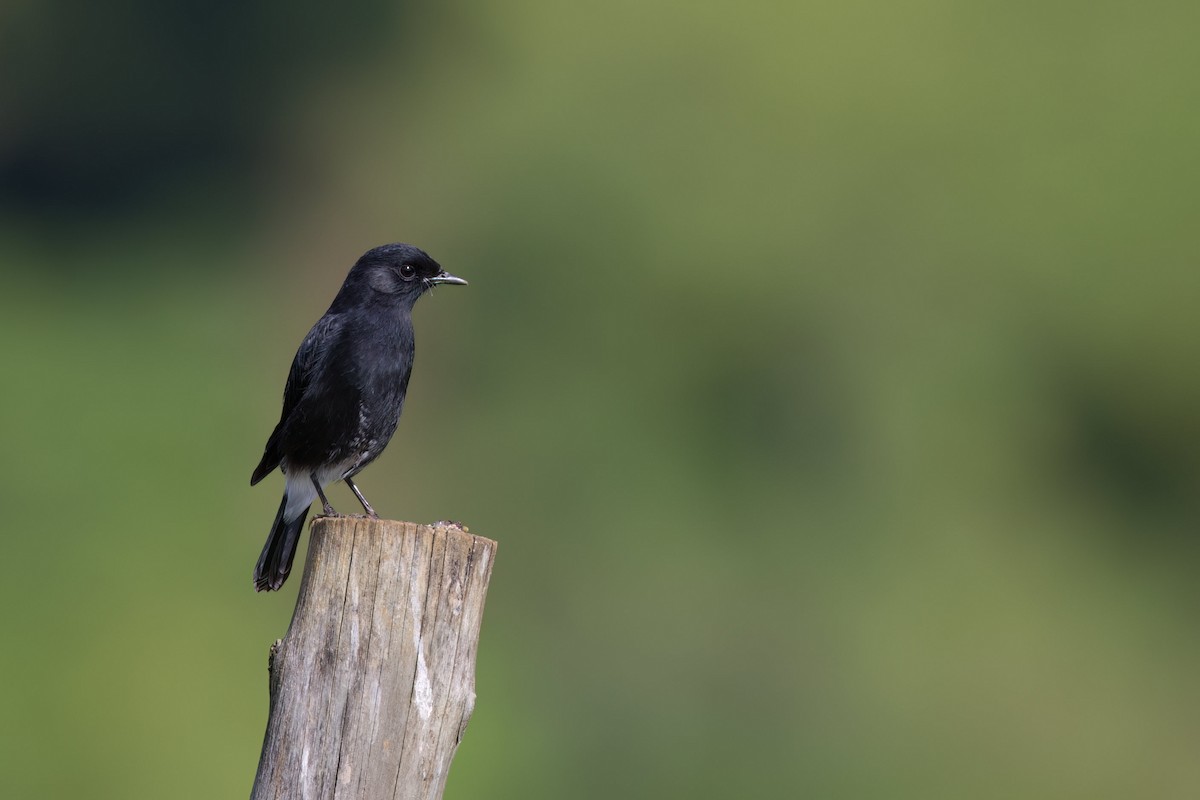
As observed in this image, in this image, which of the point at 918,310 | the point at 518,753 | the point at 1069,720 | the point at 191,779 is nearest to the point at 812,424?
the point at 918,310

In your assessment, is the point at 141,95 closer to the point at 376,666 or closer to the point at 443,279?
the point at 443,279

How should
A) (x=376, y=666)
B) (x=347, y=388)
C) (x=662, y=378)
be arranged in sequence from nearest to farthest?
(x=376, y=666), (x=347, y=388), (x=662, y=378)

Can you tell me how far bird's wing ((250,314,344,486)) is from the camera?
685 centimetres

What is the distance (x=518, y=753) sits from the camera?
43.6ft

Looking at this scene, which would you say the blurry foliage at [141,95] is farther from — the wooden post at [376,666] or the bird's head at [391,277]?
the wooden post at [376,666]

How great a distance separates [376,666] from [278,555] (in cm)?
277

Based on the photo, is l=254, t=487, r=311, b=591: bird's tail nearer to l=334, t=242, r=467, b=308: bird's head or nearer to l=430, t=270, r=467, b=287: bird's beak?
l=334, t=242, r=467, b=308: bird's head

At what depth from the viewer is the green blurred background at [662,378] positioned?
45.0 feet

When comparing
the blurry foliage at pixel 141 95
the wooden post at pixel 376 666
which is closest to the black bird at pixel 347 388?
the wooden post at pixel 376 666

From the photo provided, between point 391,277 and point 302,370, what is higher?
point 391,277

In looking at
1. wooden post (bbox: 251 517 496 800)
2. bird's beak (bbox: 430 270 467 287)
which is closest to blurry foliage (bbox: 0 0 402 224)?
bird's beak (bbox: 430 270 467 287)

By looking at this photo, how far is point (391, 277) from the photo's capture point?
7047 mm

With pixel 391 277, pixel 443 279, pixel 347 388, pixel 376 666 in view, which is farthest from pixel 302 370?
pixel 376 666

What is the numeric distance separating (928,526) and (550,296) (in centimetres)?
584
